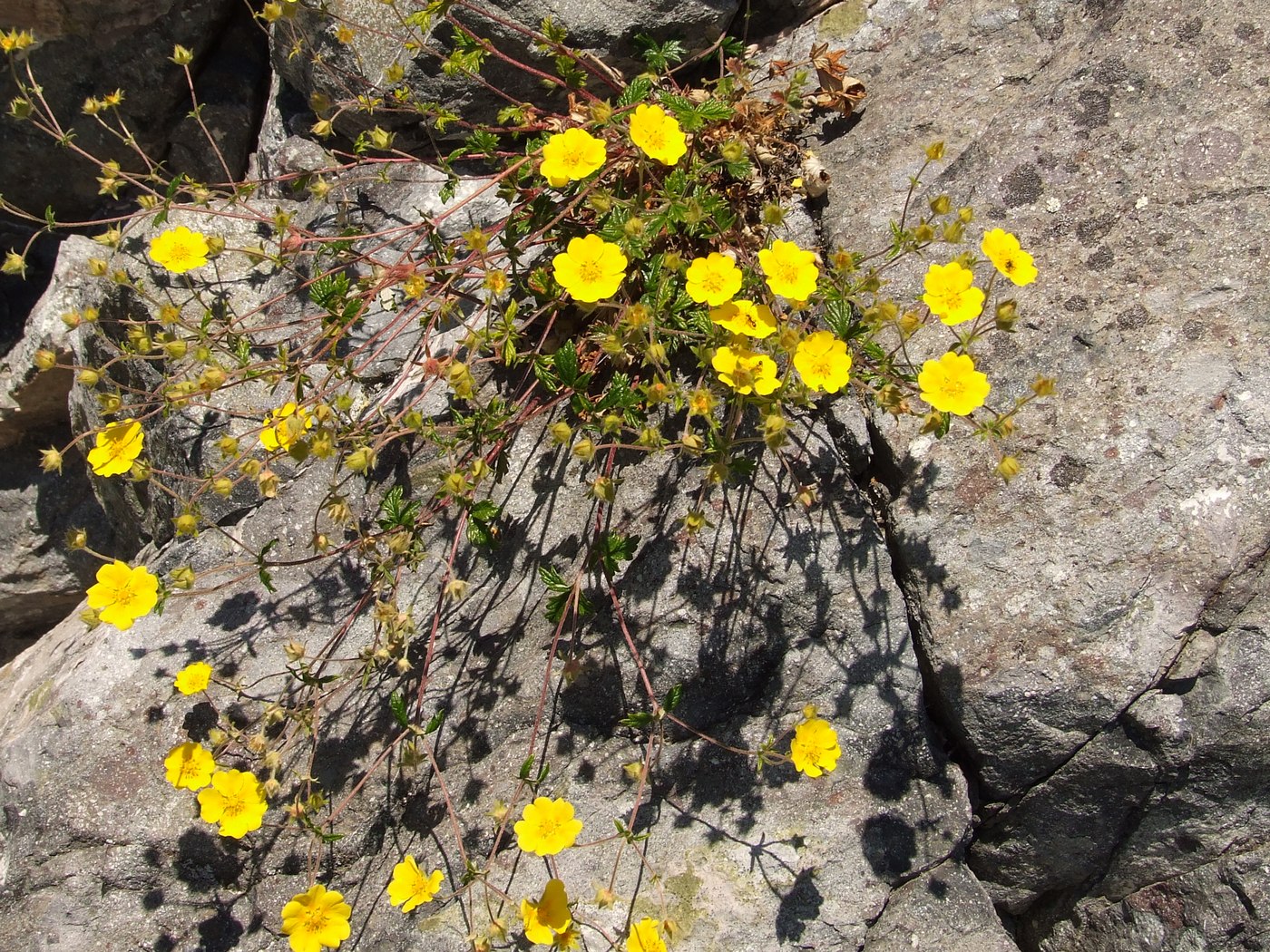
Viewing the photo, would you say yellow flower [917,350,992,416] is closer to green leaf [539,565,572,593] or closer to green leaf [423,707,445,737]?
green leaf [539,565,572,593]

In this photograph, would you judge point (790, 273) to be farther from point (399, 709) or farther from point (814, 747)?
point (399, 709)

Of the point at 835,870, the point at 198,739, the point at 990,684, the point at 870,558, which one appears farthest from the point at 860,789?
the point at 198,739

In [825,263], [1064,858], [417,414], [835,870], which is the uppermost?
[825,263]

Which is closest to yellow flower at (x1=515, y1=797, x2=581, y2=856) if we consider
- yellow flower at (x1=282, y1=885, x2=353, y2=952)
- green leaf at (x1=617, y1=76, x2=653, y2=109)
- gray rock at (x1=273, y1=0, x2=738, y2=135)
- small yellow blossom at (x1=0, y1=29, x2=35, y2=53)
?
yellow flower at (x1=282, y1=885, x2=353, y2=952)

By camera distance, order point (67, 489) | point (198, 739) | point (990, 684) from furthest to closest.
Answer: point (67, 489) < point (198, 739) < point (990, 684)

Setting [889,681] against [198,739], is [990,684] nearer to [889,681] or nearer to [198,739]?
[889,681]

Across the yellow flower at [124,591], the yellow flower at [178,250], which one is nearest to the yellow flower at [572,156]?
the yellow flower at [178,250]
